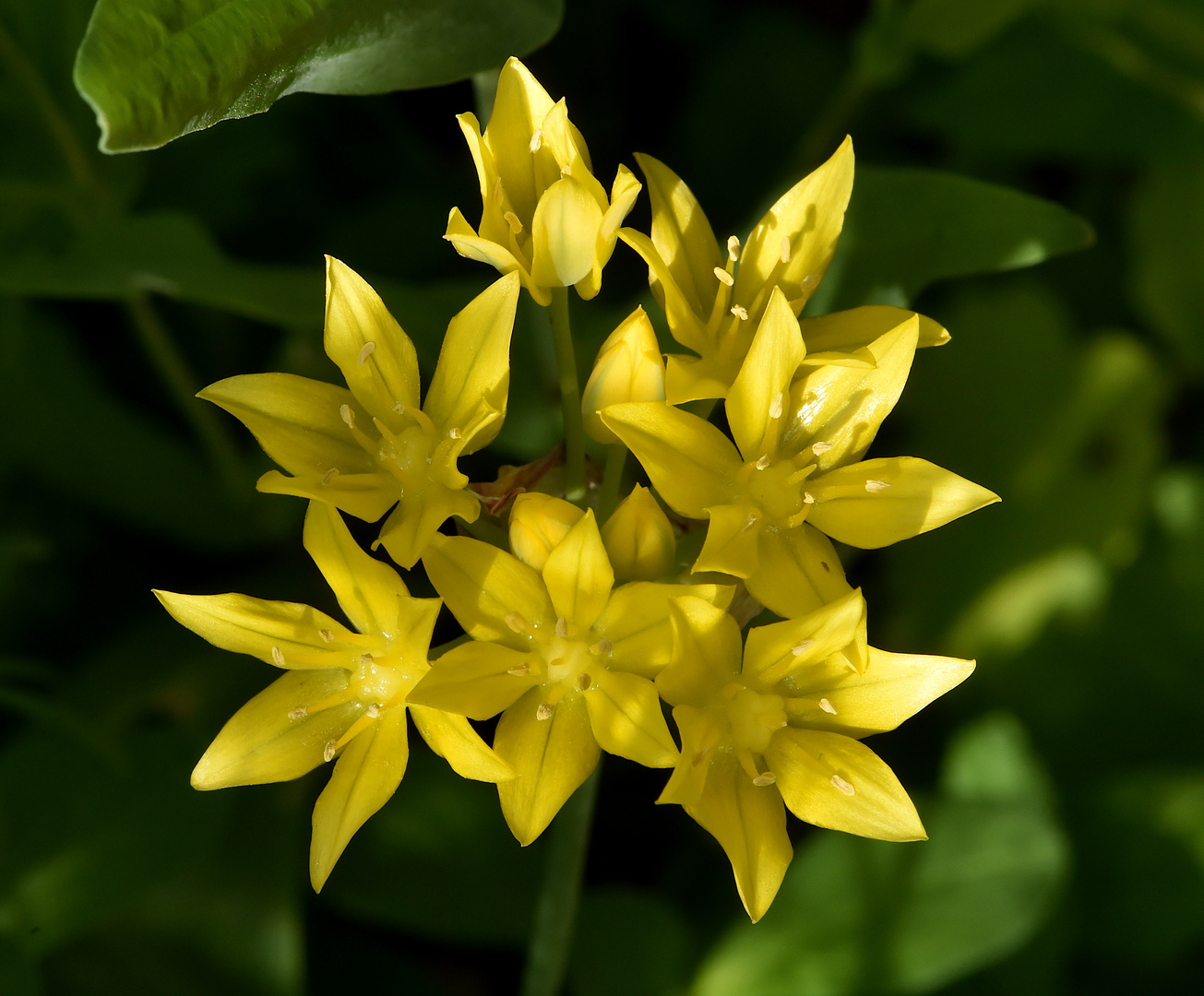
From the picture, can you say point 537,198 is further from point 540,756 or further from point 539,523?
point 540,756

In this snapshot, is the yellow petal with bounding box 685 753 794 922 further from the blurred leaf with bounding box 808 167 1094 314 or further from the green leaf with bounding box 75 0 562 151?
the green leaf with bounding box 75 0 562 151

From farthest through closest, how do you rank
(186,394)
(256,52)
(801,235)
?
(186,394)
(801,235)
(256,52)

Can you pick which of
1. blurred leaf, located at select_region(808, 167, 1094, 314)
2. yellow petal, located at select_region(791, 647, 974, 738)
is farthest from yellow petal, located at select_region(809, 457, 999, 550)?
blurred leaf, located at select_region(808, 167, 1094, 314)

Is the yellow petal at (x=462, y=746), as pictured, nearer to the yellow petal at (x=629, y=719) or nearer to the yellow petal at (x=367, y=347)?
the yellow petal at (x=629, y=719)

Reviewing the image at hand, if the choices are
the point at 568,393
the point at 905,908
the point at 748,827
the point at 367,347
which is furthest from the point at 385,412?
the point at 905,908

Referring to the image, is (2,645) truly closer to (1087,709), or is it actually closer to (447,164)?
(447,164)

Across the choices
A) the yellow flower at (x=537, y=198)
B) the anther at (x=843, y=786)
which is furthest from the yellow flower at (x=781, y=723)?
the yellow flower at (x=537, y=198)

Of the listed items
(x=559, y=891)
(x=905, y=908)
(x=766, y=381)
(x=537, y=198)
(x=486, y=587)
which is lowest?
Result: (x=905, y=908)
